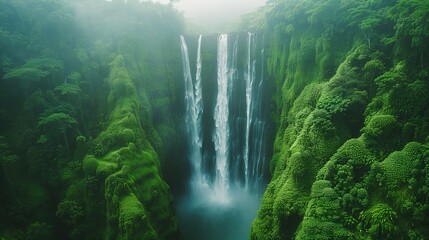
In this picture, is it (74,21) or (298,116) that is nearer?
(298,116)

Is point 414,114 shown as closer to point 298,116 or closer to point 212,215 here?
point 298,116

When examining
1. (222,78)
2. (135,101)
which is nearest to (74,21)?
(135,101)

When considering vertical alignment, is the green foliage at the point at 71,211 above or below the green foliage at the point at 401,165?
below

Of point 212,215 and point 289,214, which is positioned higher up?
point 289,214

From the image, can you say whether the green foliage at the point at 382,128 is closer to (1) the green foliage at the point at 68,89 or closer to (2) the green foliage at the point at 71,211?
(2) the green foliage at the point at 71,211

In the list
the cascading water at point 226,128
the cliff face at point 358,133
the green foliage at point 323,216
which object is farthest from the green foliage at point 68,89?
the green foliage at point 323,216

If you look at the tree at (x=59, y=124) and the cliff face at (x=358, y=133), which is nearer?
the cliff face at (x=358, y=133)

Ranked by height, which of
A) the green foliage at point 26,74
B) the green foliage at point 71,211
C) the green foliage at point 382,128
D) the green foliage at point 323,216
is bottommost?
the green foliage at point 71,211

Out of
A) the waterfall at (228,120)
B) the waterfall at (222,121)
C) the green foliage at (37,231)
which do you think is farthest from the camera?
the waterfall at (222,121)
